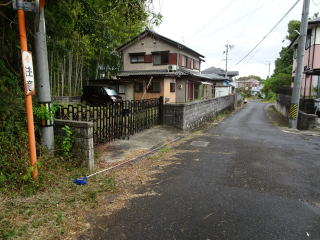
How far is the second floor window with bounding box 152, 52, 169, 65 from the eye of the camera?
75.7 ft

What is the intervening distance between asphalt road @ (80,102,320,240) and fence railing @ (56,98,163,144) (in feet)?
7.84

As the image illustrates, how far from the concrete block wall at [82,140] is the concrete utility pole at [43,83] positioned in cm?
39

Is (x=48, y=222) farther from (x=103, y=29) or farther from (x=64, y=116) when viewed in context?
(x=103, y=29)

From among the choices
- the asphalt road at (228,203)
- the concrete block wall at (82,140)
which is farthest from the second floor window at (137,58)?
the concrete block wall at (82,140)

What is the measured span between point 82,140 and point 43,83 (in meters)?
1.37

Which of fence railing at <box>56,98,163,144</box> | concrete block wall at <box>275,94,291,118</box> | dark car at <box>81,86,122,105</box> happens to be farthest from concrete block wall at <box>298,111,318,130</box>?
dark car at <box>81,86,122,105</box>

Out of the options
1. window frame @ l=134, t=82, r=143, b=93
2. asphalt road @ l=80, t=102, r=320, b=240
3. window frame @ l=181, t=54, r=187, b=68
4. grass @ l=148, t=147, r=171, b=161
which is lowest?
asphalt road @ l=80, t=102, r=320, b=240

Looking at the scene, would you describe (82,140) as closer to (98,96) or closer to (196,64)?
(98,96)

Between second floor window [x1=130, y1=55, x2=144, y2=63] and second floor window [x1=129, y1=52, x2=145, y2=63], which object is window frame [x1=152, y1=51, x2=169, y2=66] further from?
second floor window [x1=130, y1=55, x2=144, y2=63]

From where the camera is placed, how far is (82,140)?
4555 millimetres

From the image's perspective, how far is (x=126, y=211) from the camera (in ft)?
10.7

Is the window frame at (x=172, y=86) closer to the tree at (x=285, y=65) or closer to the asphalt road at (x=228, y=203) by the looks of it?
the asphalt road at (x=228, y=203)

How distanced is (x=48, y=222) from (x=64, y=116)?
2924 millimetres

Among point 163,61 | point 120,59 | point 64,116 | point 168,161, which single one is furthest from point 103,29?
point 120,59
